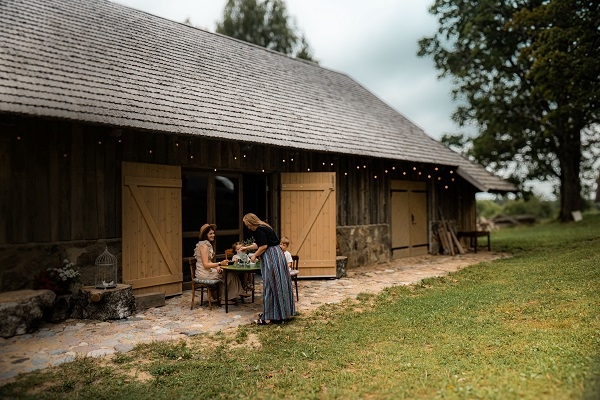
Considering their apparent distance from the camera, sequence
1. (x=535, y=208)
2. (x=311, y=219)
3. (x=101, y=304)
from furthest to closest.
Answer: (x=535, y=208), (x=311, y=219), (x=101, y=304)

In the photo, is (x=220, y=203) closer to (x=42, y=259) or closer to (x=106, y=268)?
(x=106, y=268)

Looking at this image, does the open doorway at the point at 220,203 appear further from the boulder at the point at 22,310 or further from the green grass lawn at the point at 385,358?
the green grass lawn at the point at 385,358

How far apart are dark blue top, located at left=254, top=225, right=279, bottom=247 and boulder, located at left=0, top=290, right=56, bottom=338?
9.52 feet

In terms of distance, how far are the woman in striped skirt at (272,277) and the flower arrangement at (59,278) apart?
284 centimetres

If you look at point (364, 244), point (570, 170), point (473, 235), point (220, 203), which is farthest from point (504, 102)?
point (220, 203)

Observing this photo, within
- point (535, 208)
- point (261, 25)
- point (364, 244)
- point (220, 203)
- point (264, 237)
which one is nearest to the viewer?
point (264, 237)

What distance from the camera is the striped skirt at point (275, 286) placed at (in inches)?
247

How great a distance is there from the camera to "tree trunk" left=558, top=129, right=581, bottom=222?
21503mm

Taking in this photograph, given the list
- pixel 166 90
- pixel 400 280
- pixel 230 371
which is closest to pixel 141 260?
pixel 166 90

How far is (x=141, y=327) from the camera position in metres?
6.22

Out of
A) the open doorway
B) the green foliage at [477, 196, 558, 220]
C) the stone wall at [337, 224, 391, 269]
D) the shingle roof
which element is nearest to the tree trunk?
the green foliage at [477, 196, 558, 220]

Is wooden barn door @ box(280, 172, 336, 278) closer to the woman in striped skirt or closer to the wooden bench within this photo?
the woman in striped skirt

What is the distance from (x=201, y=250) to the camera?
7.21 meters

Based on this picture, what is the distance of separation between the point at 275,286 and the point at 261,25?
2275 cm
